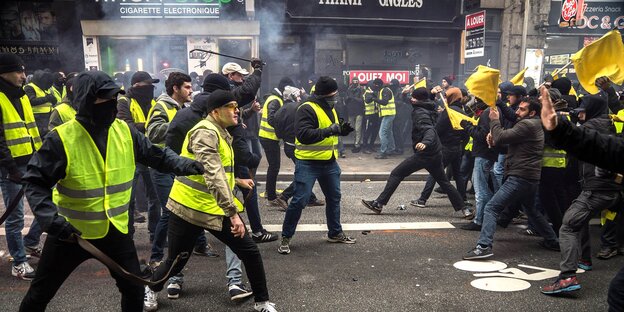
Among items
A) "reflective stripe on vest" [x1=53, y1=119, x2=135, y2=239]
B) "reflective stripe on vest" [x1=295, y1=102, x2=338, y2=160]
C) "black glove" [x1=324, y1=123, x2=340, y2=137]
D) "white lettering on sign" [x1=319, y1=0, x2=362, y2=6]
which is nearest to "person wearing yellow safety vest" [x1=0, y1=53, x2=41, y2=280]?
"reflective stripe on vest" [x1=53, y1=119, x2=135, y2=239]

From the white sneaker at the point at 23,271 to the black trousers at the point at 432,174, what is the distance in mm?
4291

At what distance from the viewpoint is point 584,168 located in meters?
4.41

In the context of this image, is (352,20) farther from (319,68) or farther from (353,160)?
(353,160)

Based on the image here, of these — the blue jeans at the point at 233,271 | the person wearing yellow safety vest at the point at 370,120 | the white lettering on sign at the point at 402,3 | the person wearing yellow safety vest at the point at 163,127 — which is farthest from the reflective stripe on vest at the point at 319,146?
the white lettering on sign at the point at 402,3

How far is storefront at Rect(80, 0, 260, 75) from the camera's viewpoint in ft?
41.1

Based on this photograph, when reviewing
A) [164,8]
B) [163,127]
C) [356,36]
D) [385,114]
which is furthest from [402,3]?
[163,127]

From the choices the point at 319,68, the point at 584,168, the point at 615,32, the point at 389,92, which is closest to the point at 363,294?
the point at 584,168

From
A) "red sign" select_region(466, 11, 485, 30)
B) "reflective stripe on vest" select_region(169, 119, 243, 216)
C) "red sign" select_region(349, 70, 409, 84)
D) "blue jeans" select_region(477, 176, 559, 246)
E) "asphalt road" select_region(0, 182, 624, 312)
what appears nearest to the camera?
"reflective stripe on vest" select_region(169, 119, 243, 216)

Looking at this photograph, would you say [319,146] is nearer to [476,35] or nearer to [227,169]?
[227,169]

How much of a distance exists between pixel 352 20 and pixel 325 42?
97cm

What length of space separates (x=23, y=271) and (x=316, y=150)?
307cm

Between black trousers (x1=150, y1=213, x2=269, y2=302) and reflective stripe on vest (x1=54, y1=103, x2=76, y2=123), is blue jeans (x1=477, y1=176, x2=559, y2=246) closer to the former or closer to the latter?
black trousers (x1=150, y1=213, x2=269, y2=302)

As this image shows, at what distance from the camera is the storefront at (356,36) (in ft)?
43.0

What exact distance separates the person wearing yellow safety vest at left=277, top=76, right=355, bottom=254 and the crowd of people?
0.6 inches
